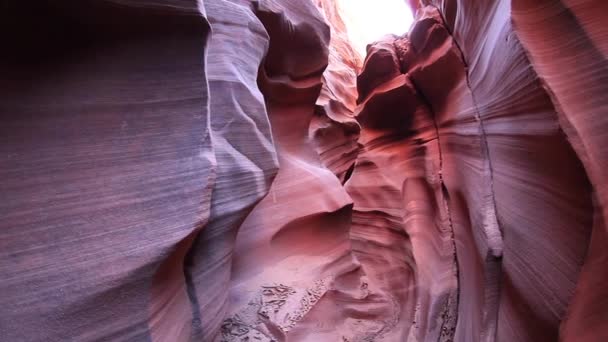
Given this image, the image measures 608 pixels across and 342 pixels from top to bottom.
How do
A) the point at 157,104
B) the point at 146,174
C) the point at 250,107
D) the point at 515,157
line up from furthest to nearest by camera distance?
1. the point at 250,107
2. the point at 515,157
3. the point at 157,104
4. the point at 146,174

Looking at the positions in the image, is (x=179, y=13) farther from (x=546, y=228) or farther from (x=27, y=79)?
(x=546, y=228)

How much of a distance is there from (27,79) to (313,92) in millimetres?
2978

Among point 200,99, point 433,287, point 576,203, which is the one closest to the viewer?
point 576,203

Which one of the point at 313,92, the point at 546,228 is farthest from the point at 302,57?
the point at 546,228

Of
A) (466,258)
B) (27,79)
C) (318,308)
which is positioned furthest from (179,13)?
(466,258)

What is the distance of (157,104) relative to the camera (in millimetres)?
1589

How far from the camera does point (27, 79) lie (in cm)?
136

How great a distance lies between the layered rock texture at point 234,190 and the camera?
1.19 m

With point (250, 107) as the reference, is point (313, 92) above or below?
below

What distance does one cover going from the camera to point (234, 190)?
6.31 ft

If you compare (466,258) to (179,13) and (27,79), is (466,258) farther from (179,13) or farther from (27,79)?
(27,79)

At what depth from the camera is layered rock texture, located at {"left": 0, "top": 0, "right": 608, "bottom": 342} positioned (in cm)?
119

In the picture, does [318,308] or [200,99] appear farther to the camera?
[318,308]

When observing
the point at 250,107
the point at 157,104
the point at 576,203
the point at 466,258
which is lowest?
the point at 466,258
